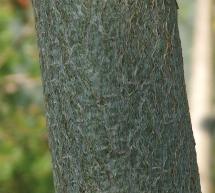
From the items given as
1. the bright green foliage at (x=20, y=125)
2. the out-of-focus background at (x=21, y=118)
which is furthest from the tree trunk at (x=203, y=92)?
the bright green foliage at (x=20, y=125)

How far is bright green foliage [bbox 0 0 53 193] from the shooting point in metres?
6.10

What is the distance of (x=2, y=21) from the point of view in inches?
246

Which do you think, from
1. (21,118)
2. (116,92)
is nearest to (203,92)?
(21,118)

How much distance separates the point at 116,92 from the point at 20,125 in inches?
191

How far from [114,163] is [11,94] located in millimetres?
5149

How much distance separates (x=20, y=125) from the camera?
6.33 m

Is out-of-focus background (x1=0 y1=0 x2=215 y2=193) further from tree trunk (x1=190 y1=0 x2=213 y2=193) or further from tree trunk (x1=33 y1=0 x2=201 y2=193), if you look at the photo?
tree trunk (x1=33 y1=0 x2=201 y2=193)

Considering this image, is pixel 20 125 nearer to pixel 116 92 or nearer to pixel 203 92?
pixel 203 92

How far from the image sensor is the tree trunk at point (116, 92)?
1538mm

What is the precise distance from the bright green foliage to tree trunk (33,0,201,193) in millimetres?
4263

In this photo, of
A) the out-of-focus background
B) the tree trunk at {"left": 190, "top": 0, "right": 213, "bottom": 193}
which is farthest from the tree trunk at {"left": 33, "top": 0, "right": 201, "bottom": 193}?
the tree trunk at {"left": 190, "top": 0, "right": 213, "bottom": 193}

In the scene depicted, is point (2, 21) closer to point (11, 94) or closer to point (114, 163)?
point (11, 94)

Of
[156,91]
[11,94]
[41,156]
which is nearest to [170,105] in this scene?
[156,91]

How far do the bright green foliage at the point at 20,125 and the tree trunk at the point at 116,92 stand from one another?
4.26m
